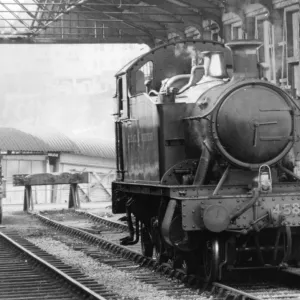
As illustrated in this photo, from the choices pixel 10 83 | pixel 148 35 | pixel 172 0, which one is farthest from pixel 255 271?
pixel 10 83

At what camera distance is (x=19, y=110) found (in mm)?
58656

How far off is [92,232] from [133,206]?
581 centimetres

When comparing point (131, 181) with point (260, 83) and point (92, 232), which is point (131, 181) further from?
point (92, 232)

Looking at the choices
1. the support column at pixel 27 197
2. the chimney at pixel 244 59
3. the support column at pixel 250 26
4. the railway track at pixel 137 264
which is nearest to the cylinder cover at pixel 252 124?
the chimney at pixel 244 59

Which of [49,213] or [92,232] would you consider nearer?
[92,232]

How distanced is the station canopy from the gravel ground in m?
6.72

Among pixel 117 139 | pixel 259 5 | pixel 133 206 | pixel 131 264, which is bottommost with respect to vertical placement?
pixel 131 264

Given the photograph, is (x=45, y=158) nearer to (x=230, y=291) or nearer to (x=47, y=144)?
(x=47, y=144)

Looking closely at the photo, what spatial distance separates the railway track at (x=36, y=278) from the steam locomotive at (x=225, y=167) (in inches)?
50.9

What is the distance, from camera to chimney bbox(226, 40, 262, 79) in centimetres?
1056

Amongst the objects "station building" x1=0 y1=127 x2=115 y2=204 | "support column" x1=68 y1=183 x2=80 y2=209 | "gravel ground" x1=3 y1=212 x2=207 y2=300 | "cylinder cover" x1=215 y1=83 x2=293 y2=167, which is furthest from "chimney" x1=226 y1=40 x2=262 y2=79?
"station building" x1=0 y1=127 x2=115 y2=204

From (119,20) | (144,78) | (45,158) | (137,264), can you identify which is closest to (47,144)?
(45,158)

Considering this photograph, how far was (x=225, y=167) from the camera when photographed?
1065cm

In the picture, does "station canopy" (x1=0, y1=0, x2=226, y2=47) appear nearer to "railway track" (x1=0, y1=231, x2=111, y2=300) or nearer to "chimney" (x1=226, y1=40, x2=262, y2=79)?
"railway track" (x1=0, y1=231, x2=111, y2=300)
